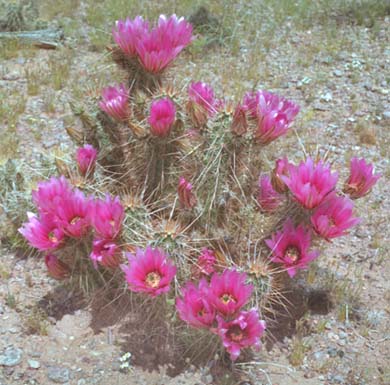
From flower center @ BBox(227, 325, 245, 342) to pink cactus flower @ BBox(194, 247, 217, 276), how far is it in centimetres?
30

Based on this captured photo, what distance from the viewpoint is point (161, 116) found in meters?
2.55

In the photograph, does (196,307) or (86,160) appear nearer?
(196,307)

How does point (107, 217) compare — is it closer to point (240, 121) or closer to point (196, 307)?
point (196, 307)

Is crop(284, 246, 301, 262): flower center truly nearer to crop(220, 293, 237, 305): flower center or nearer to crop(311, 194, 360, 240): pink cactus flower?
crop(311, 194, 360, 240): pink cactus flower

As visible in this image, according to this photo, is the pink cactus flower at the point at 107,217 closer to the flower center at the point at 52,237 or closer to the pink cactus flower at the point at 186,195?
the flower center at the point at 52,237

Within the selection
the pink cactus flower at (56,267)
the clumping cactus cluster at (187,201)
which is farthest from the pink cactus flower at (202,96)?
the pink cactus flower at (56,267)

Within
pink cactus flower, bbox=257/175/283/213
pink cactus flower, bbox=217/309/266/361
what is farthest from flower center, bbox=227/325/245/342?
pink cactus flower, bbox=257/175/283/213

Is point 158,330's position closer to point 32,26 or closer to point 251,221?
point 251,221

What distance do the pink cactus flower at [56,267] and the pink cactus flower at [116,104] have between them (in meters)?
0.63

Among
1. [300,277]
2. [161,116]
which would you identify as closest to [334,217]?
[300,277]

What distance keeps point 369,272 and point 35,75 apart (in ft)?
9.40

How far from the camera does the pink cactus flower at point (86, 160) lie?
2.81 meters

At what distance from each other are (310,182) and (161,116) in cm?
62

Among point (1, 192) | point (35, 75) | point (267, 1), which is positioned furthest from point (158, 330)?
point (267, 1)
